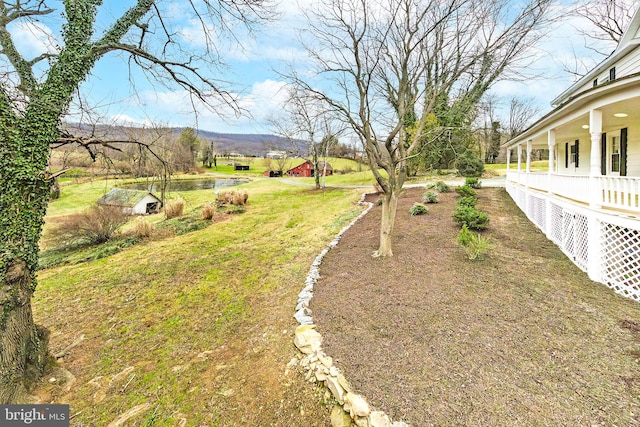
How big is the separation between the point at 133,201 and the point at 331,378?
1693 cm

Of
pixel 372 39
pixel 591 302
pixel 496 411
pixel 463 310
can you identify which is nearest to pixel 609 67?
pixel 372 39

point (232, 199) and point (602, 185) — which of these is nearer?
point (602, 185)

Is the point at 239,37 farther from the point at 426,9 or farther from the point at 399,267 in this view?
the point at 399,267

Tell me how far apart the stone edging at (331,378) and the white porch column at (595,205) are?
5.11 m

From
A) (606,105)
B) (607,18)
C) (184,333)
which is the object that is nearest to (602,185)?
(606,105)

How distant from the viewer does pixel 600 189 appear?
5496mm

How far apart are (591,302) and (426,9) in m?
5.92

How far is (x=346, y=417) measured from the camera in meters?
2.84

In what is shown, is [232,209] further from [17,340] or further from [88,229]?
[17,340]

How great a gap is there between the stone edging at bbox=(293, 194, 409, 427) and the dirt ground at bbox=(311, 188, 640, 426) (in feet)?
0.32

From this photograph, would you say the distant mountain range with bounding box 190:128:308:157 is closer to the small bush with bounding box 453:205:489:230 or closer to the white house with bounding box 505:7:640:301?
the white house with bounding box 505:7:640:301

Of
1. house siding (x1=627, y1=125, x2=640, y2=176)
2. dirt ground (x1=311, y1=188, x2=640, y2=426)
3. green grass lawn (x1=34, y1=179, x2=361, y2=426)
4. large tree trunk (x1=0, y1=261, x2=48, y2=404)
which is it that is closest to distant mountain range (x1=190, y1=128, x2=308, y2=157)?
green grass lawn (x1=34, y1=179, x2=361, y2=426)

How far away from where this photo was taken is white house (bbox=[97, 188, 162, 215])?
601 inches

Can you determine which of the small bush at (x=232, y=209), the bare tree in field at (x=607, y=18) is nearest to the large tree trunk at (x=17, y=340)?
the small bush at (x=232, y=209)
